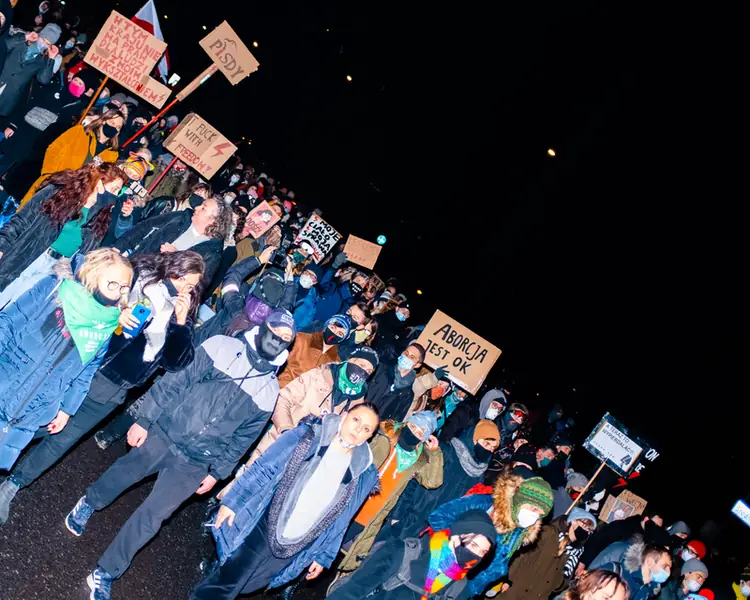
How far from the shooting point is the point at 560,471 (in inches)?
332

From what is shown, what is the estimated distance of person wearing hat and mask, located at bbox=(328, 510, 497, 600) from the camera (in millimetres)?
4547

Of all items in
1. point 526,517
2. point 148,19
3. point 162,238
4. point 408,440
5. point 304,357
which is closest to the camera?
point 526,517

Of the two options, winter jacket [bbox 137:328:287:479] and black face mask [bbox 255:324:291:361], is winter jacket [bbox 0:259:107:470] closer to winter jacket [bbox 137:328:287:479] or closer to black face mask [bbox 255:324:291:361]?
winter jacket [bbox 137:328:287:479]

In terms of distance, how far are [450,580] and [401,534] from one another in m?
0.46

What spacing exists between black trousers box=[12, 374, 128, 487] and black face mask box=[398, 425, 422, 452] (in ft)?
7.48

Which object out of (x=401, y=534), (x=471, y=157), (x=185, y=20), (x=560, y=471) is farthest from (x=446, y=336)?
(x=185, y=20)

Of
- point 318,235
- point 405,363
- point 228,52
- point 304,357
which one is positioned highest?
point 228,52

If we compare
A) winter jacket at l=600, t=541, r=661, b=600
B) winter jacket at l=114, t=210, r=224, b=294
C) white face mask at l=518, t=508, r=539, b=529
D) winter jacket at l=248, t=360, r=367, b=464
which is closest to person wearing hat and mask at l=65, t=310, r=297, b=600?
winter jacket at l=248, t=360, r=367, b=464

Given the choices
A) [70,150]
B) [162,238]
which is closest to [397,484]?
[162,238]

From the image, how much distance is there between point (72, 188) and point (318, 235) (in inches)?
210

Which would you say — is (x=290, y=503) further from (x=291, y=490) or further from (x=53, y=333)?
(x=53, y=333)

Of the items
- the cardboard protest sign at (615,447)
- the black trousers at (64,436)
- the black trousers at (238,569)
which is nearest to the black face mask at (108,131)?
the black trousers at (64,436)

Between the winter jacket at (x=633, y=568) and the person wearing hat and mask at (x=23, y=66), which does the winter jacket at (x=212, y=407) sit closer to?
the winter jacket at (x=633, y=568)

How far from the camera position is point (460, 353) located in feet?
28.9
